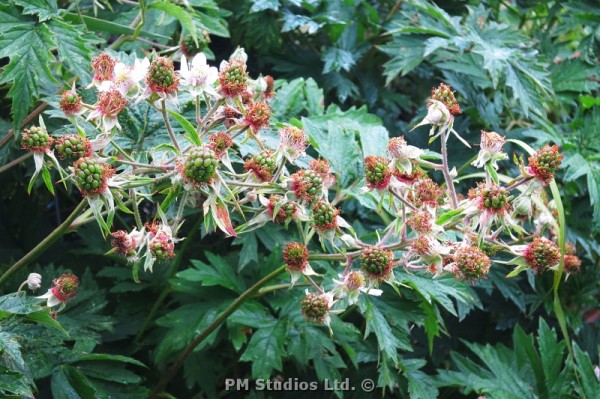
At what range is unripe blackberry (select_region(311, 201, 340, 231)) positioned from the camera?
124 centimetres

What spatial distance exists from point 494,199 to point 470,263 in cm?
12

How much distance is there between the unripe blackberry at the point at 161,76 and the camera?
117 centimetres

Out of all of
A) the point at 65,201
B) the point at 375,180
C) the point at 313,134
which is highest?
the point at 375,180

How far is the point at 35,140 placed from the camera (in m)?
1.17

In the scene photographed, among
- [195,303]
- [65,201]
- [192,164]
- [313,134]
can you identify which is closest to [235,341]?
[195,303]

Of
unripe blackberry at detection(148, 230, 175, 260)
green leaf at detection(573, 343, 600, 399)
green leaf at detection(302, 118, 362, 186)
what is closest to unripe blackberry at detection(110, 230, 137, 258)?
unripe blackberry at detection(148, 230, 175, 260)

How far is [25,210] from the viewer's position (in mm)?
2008

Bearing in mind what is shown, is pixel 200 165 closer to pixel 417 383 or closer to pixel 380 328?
pixel 380 328

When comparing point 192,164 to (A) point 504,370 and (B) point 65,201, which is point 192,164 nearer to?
(A) point 504,370

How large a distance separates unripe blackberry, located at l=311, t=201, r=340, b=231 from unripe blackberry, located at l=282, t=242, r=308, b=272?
0.05 meters

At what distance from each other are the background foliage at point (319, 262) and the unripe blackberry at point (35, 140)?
0.86 feet

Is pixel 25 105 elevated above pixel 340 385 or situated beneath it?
elevated above

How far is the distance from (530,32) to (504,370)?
1327mm

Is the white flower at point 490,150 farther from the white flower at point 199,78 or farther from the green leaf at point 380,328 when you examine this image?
the white flower at point 199,78
